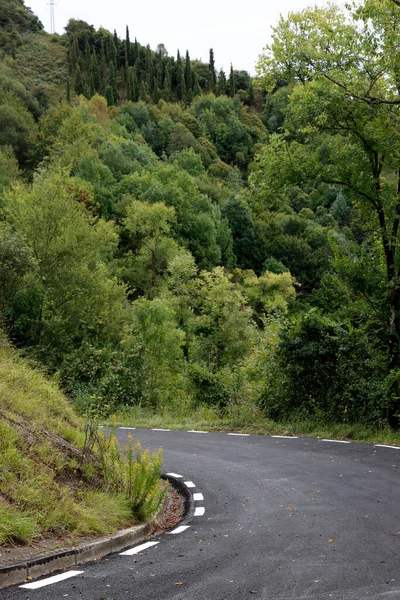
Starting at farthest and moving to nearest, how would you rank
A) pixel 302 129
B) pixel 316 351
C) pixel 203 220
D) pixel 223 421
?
pixel 203 220
pixel 223 421
pixel 316 351
pixel 302 129

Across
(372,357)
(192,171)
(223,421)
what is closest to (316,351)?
(372,357)

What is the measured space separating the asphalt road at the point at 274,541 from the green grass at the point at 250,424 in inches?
105

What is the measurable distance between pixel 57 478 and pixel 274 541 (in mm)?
2992

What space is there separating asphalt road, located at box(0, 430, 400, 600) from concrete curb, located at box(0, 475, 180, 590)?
20 centimetres

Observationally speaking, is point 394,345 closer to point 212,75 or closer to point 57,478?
point 57,478

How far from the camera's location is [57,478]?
27.8 ft

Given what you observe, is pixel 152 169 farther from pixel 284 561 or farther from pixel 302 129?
pixel 284 561

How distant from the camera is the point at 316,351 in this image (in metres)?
18.6

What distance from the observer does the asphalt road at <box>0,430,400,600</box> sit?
541 cm

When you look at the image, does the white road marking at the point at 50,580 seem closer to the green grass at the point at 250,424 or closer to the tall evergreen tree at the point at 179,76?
the green grass at the point at 250,424

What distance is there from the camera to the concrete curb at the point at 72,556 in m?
5.73

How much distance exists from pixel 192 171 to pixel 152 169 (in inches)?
818

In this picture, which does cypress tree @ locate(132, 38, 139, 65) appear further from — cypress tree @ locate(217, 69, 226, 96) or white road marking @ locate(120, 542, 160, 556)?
white road marking @ locate(120, 542, 160, 556)

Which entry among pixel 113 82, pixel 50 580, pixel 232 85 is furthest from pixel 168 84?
pixel 50 580
